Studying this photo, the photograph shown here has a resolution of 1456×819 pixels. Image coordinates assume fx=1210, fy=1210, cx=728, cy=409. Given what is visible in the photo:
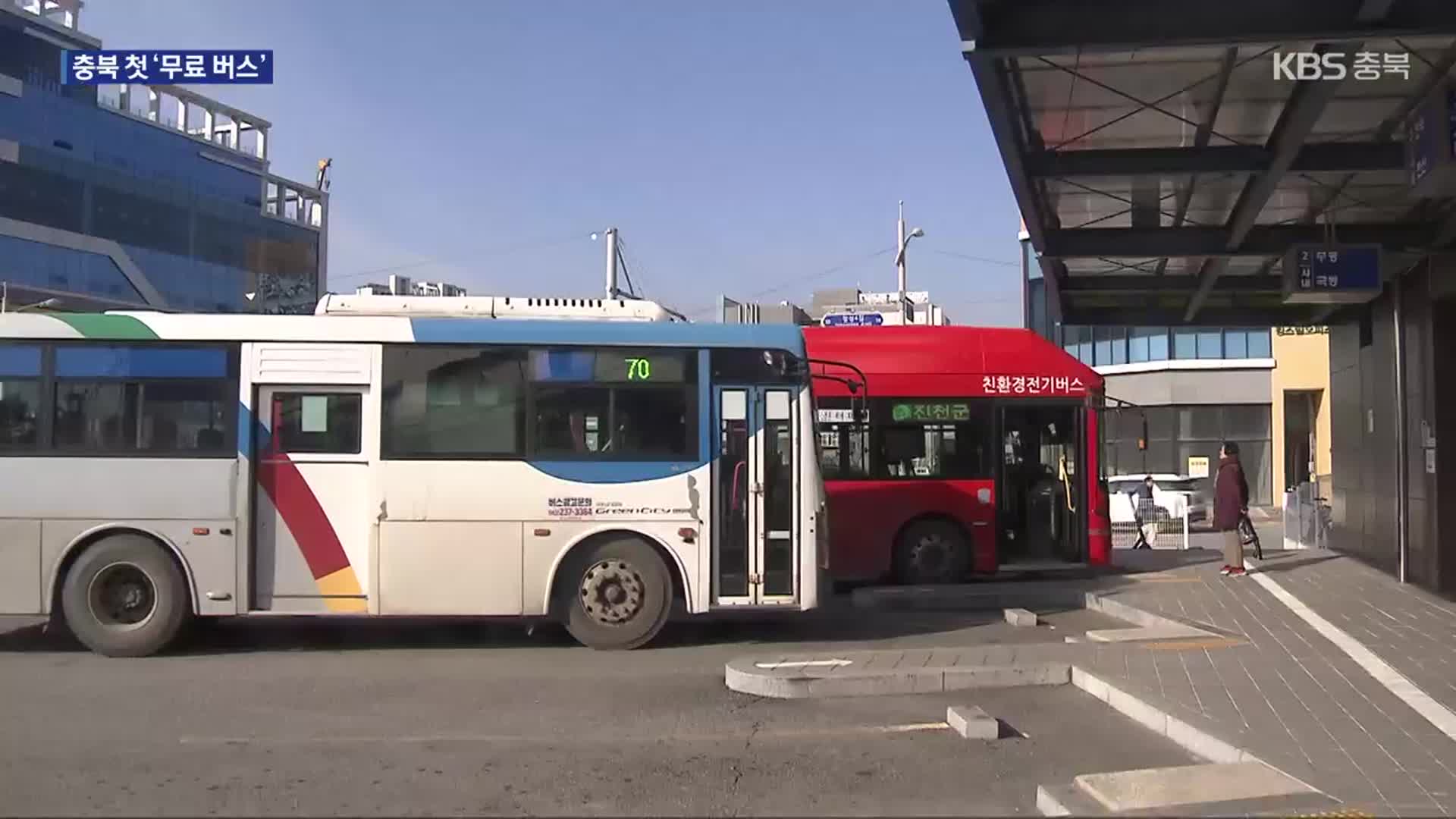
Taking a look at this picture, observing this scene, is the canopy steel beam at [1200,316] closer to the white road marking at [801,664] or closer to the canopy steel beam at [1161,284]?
the canopy steel beam at [1161,284]

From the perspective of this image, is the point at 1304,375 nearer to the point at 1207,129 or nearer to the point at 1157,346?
the point at 1157,346

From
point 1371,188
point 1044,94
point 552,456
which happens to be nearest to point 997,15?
point 1044,94

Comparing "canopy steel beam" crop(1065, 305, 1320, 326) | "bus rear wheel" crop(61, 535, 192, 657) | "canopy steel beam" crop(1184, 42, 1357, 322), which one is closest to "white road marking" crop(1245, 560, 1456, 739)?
"canopy steel beam" crop(1184, 42, 1357, 322)

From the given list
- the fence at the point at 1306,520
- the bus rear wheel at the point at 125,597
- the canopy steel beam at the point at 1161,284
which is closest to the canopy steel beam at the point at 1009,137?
the canopy steel beam at the point at 1161,284

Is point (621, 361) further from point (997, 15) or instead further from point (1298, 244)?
point (1298, 244)

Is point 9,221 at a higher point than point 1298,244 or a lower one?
higher

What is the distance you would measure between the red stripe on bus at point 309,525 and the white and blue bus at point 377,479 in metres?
0.02

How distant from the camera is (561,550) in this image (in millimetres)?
11328

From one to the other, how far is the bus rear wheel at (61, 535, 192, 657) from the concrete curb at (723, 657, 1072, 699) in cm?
538

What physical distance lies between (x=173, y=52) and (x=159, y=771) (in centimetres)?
919

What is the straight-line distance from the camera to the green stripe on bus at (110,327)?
11352 mm

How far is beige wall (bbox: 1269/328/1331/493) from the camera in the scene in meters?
38.8

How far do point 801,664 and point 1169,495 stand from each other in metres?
23.4

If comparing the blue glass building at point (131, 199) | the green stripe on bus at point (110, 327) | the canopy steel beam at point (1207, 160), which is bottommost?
the green stripe on bus at point (110, 327)
